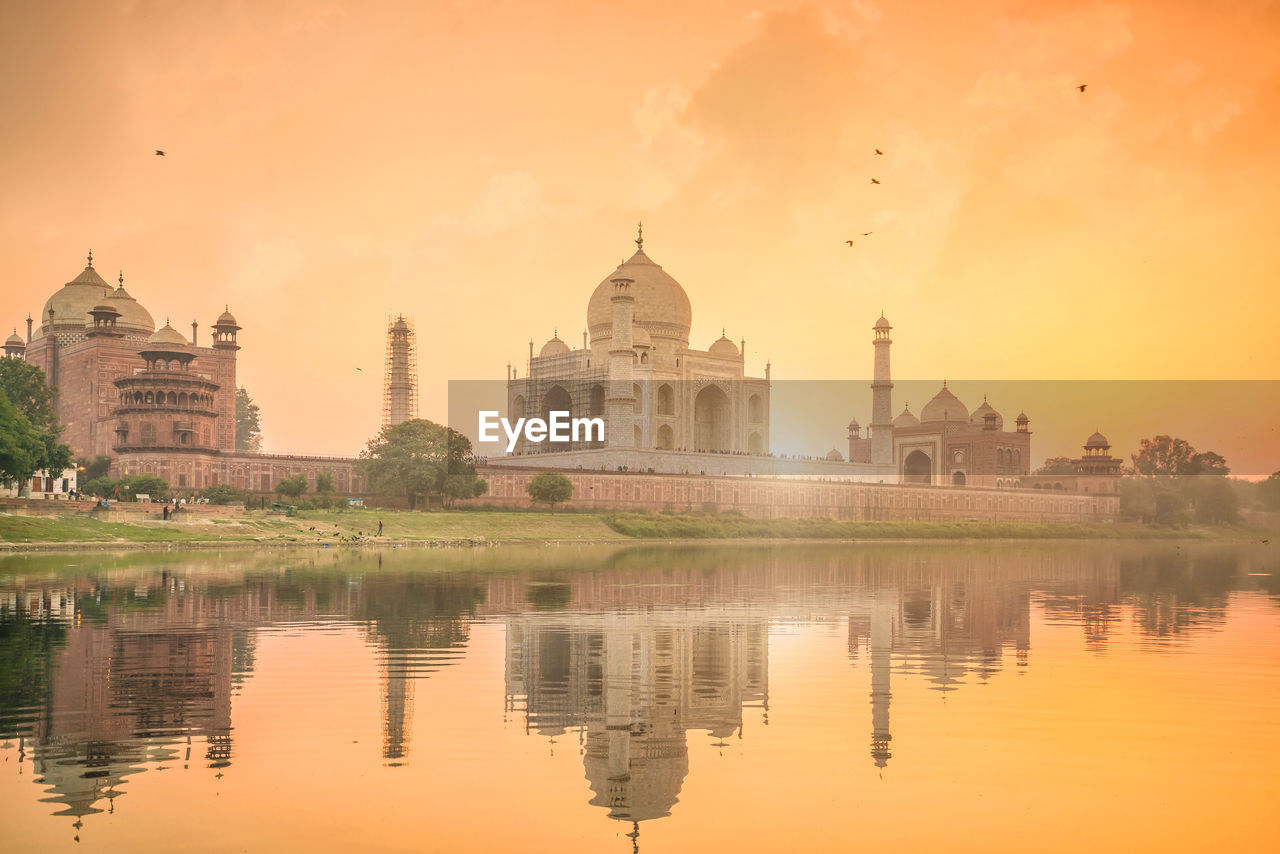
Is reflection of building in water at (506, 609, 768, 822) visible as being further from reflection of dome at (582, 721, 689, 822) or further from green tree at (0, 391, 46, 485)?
green tree at (0, 391, 46, 485)

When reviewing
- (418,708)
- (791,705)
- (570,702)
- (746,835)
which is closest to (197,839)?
(746,835)

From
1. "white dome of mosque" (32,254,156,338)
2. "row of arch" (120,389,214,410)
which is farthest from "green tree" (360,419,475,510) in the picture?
"white dome of mosque" (32,254,156,338)

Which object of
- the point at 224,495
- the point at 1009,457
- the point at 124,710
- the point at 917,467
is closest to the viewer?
the point at 124,710

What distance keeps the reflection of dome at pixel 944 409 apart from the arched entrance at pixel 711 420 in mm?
29445

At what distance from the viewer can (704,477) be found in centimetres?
7862

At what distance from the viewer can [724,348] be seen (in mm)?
92250

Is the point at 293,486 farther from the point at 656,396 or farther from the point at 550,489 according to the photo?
the point at 656,396

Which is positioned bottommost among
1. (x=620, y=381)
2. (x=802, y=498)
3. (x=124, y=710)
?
(x=124, y=710)

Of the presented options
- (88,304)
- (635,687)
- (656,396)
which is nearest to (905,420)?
(656,396)

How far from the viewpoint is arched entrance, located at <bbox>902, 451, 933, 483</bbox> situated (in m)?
111

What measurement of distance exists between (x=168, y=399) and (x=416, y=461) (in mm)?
13948

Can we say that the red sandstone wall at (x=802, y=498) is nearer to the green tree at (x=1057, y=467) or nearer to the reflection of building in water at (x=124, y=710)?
the green tree at (x=1057, y=467)

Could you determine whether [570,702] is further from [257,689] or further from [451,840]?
[451,840]

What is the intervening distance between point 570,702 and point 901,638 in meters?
7.69
